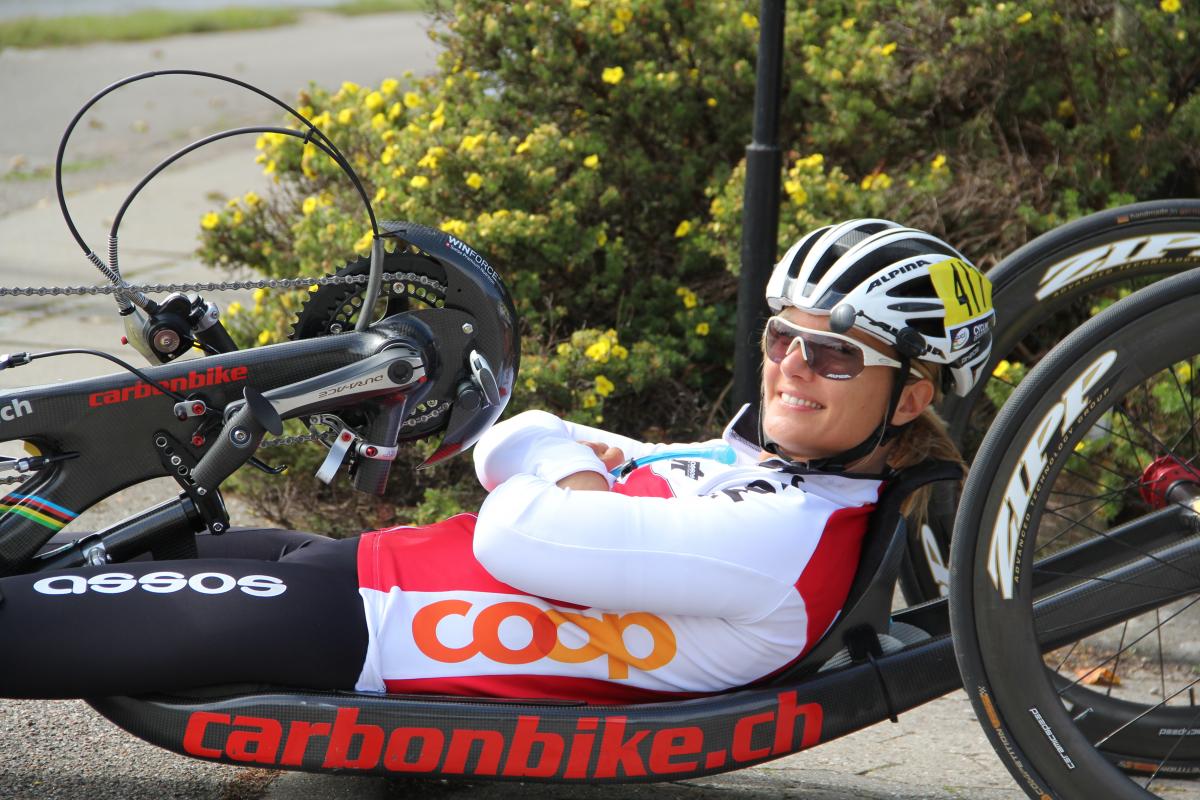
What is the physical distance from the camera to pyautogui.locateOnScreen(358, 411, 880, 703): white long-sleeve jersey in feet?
7.34

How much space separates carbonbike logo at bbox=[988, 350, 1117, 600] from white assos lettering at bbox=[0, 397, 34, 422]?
5.25 ft

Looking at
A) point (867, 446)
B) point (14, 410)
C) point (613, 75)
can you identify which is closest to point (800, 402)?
point (867, 446)

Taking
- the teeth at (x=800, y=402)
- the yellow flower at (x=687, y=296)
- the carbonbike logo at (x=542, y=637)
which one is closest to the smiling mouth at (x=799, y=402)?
the teeth at (x=800, y=402)

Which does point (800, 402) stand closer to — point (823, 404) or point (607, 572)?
point (823, 404)

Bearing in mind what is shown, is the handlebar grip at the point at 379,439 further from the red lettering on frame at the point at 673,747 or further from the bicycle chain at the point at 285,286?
the red lettering on frame at the point at 673,747

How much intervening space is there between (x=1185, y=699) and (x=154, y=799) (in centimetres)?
248

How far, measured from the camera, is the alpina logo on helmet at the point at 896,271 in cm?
234

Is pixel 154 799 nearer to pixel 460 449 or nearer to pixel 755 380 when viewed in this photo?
pixel 460 449

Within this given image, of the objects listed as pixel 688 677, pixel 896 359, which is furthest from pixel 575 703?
pixel 896 359

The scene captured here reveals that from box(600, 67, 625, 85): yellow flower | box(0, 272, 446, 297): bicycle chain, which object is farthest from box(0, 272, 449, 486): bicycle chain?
box(600, 67, 625, 85): yellow flower

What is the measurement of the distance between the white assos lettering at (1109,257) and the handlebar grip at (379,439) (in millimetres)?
1377

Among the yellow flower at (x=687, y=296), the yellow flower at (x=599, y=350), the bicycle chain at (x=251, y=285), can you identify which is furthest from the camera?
the yellow flower at (x=687, y=296)

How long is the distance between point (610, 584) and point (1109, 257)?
1.36m

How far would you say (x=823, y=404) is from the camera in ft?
7.81
